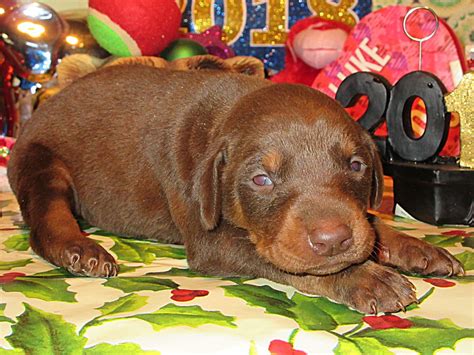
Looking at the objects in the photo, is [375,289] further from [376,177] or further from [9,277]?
[9,277]

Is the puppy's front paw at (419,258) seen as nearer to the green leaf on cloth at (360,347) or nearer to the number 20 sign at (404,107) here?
the green leaf on cloth at (360,347)

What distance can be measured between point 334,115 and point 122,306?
0.88m

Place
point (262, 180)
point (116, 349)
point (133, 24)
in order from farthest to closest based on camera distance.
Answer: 1. point (133, 24)
2. point (262, 180)
3. point (116, 349)

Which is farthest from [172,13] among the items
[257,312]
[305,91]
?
[257,312]

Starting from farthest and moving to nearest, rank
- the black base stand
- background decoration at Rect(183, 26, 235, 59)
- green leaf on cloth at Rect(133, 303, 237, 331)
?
background decoration at Rect(183, 26, 235, 59)
the black base stand
green leaf on cloth at Rect(133, 303, 237, 331)

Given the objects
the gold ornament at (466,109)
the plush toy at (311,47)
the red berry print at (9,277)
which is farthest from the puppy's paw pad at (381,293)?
the plush toy at (311,47)

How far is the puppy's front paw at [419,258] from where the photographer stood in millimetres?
2439

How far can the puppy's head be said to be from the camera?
2.09 m

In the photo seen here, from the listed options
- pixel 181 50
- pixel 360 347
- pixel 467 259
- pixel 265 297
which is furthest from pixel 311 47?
pixel 360 347

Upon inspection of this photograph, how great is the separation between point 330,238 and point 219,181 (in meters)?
0.65

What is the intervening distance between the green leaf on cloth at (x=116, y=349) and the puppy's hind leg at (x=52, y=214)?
26.4 inches

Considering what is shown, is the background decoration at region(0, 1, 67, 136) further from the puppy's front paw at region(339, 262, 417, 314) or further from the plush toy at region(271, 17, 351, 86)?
the puppy's front paw at region(339, 262, 417, 314)

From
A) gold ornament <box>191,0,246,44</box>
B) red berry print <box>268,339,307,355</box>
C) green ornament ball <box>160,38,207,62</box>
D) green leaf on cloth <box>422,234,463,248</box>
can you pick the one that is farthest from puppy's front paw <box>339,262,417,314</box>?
gold ornament <box>191,0,246,44</box>

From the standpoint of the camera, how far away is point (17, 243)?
9.90 feet
